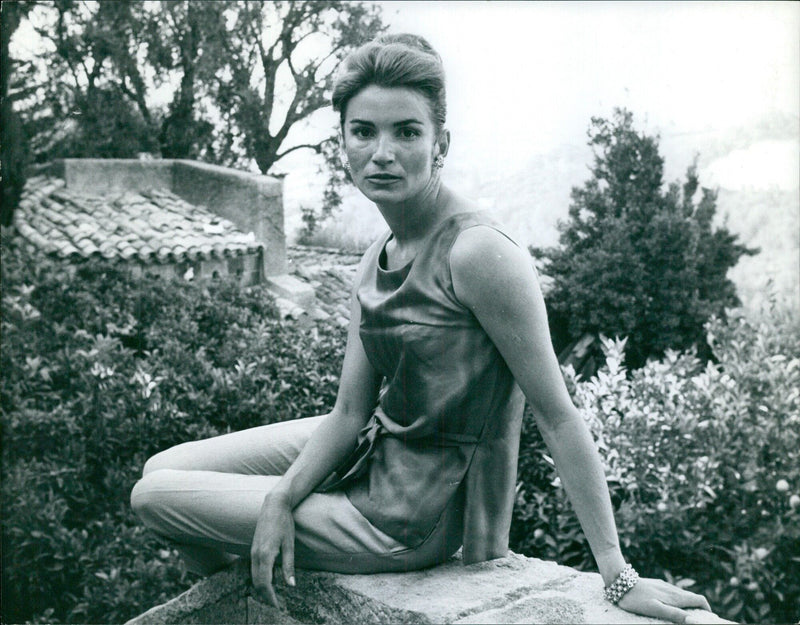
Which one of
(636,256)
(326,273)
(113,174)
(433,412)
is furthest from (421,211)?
(113,174)

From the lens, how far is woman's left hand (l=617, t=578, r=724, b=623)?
5.76 feet

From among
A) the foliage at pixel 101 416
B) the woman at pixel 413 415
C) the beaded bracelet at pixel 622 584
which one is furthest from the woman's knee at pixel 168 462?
the foliage at pixel 101 416

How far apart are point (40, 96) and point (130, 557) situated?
8.06 meters

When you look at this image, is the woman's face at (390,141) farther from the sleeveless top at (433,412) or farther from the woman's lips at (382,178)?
the sleeveless top at (433,412)

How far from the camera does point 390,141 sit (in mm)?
1893

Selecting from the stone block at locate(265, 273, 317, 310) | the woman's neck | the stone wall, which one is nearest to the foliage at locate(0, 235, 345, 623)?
the stone wall

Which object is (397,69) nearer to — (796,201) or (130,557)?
(130,557)

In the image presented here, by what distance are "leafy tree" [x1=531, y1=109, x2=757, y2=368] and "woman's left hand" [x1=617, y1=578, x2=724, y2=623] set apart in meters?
8.48

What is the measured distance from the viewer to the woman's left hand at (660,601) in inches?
69.2

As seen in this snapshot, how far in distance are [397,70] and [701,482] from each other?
2.91 m

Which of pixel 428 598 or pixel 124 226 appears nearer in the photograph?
pixel 428 598

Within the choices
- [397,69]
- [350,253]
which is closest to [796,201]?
[350,253]

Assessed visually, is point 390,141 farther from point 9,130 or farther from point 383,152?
point 9,130

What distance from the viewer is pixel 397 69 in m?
1.88
